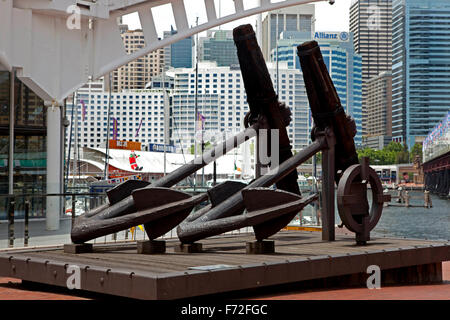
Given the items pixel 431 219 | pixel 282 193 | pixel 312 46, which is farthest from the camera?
pixel 431 219

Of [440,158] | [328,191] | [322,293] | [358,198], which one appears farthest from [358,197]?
[440,158]

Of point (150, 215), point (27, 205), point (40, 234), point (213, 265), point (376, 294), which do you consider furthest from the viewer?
point (40, 234)

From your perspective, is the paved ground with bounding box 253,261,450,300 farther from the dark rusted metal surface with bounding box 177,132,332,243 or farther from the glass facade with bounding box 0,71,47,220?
the glass facade with bounding box 0,71,47,220

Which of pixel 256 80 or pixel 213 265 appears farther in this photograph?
pixel 256 80

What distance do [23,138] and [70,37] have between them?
5.56m

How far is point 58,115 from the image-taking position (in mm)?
22422

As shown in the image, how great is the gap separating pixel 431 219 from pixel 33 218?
58.1 metres

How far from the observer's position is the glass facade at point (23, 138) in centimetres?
2520

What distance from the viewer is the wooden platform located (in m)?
10.0

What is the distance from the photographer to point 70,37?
866 inches

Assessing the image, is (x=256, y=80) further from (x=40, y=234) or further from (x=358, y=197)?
(x=40, y=234)

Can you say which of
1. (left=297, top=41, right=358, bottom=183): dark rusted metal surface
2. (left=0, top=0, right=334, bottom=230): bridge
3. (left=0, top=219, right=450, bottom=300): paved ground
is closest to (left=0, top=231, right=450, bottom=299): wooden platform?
(left=0, top=219, right=450, bottom=300): paved ground
